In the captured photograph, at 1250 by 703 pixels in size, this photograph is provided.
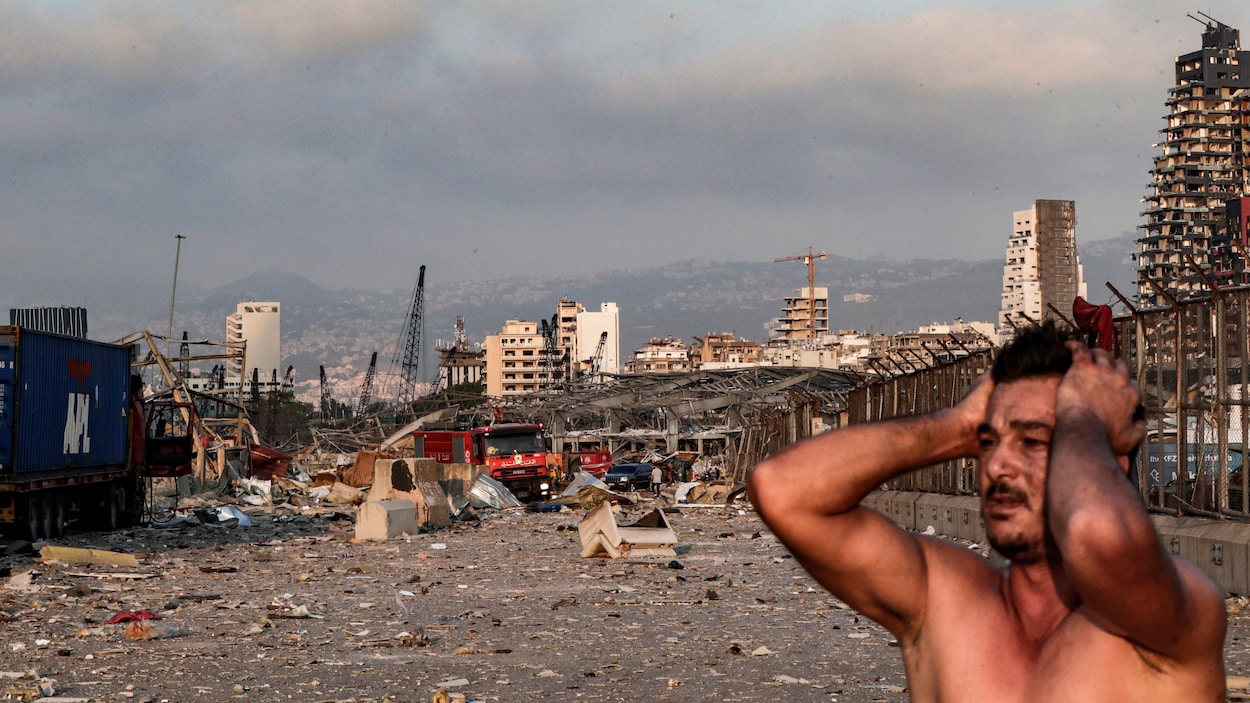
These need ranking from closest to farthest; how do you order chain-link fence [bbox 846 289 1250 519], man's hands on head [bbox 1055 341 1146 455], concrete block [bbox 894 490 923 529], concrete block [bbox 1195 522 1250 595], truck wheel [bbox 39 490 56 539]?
man's hands on head [bbox 1055 341 1146 455]
concrete block [bbox 1195 522 1250 595]
chain-link fence [bbox 846 289 1250 519]
concrete block [bbox 894 490 923 529]
truck wheel [bbox 39 490 56 539]

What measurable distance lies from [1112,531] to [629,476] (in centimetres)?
5310

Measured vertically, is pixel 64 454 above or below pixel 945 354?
below

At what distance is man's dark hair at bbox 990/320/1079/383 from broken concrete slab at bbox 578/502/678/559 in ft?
58.4

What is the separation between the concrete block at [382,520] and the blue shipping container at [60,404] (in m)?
4.83

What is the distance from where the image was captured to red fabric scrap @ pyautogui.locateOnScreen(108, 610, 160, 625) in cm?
1312

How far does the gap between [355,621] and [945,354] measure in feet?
35.0

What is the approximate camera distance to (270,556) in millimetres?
21688

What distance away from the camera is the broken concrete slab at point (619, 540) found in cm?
2027

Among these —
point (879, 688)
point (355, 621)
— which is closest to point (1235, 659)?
point (879, 688)

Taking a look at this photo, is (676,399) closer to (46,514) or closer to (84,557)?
(46,514)

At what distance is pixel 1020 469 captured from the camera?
7.59ft

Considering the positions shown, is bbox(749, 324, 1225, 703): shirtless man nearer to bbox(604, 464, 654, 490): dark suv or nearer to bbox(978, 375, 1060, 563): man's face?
bbox(978, 375, 1060, 563): man's face

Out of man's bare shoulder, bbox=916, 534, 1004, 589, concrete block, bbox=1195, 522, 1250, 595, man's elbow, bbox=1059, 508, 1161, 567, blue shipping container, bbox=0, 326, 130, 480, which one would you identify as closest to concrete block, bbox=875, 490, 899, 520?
concrete block, bbox=1195, 522, 1250, 595

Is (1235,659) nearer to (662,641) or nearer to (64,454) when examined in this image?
(662,641)
